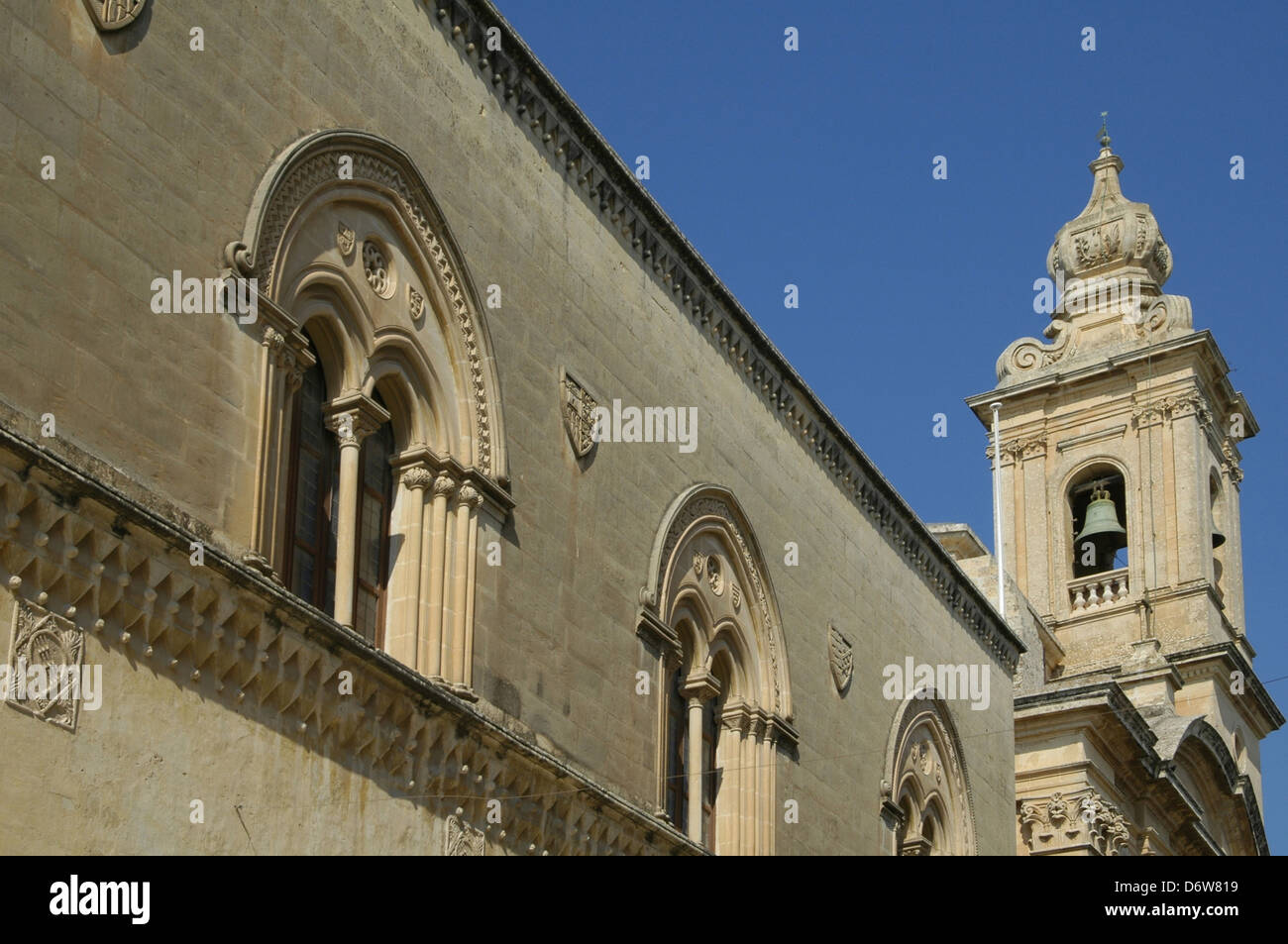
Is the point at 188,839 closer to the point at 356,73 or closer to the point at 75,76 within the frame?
the point at 75,76

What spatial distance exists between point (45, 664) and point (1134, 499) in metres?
33.4

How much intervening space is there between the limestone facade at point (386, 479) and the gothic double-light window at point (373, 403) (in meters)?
0.03

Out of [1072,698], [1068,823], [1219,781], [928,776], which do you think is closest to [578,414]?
[928,776]

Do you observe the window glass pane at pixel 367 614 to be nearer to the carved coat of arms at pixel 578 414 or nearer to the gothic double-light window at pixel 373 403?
the gothic double-light window at pixel 373 403

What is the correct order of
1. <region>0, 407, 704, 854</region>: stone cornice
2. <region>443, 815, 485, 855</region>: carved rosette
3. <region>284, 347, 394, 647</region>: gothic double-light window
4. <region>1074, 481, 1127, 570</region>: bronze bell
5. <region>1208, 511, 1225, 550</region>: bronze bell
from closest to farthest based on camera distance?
<region>0, 407, 704, 854</region>: stone cornice < <region>284, 347, 394, 647</region>: gothic double-light window < <region>443, 815, 485, 855</region>: carved rosette < <region>1074, 481, 1127, 570</region>: bronze bell < <region>1208, 511, 1225, 550</region>: bronze bell

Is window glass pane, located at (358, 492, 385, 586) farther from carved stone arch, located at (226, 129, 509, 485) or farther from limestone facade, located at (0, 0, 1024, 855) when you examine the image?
carved stone arch, located at (226, 129, 509, 485)

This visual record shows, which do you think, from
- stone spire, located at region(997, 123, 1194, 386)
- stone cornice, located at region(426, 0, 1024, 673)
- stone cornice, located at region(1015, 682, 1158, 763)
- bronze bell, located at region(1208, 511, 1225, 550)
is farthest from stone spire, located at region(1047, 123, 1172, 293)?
stone cornice, located at region(426, 0, 1024, 673)

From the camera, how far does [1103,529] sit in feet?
128

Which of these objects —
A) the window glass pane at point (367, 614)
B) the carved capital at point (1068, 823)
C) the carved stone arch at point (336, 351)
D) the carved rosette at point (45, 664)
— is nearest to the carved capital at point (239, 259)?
the carved stone arch at point (336, 351)

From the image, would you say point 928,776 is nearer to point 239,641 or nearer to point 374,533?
point 374,533

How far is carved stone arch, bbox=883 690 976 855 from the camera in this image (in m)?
22.2

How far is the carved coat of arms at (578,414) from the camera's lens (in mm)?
16438

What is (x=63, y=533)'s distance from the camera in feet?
34.2

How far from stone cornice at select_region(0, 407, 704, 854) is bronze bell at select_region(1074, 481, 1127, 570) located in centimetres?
2554
